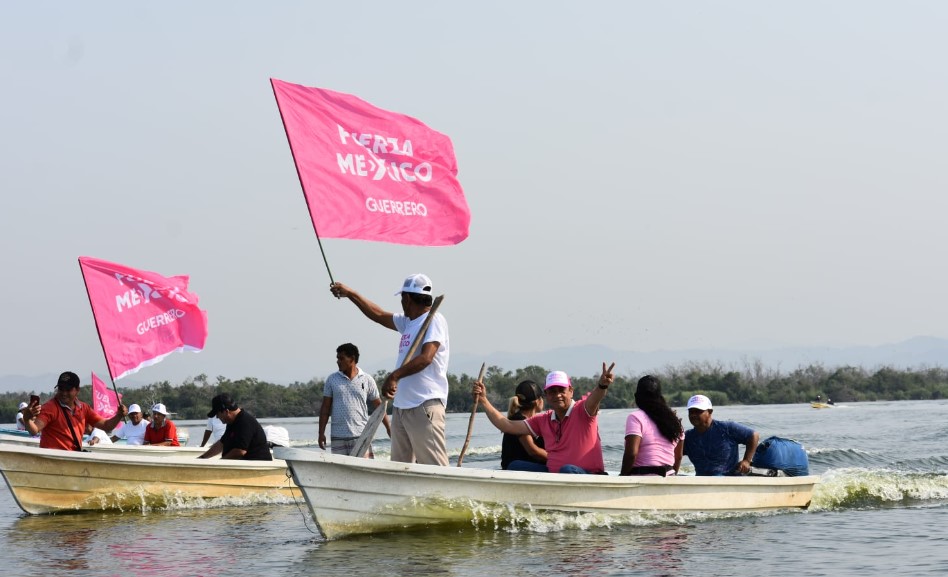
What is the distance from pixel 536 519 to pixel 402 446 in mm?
1515

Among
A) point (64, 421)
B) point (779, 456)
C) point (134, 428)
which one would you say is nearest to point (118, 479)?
point (64, 421)

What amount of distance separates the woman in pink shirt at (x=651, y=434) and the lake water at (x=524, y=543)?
493 mm

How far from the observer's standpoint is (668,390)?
65.6 metres

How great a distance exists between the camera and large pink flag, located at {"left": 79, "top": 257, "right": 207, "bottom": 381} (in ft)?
60.2

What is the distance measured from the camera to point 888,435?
29.8 m

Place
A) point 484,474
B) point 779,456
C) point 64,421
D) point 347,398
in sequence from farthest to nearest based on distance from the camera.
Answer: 1. point 64,421
2. point 347,398
3. point 779,456
4. point 484,474

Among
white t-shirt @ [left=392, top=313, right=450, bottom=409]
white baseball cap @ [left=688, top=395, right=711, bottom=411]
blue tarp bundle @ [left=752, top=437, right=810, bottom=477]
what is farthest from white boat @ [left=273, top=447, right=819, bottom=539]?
blue tarp bundle @ [left=752, top=437, right=810, bottom=477]

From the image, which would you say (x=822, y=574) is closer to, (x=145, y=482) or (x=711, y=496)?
(x=711, y=496)

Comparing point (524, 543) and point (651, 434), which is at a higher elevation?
point (651, 434)

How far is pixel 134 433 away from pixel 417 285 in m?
11.2

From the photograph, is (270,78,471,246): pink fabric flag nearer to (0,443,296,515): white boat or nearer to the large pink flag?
(0,443,296,515): white boat

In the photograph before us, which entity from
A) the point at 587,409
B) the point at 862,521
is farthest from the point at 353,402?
the point at 862,521

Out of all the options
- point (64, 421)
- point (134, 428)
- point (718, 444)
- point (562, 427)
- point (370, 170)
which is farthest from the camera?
point (134, 428)

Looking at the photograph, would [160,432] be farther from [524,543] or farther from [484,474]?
[524,543]
